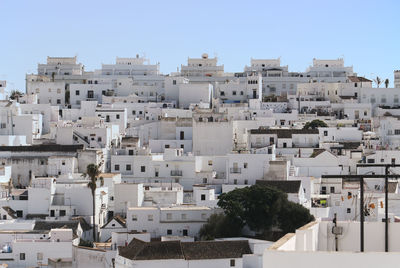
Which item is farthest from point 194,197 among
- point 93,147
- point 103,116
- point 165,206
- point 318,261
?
point 318,261

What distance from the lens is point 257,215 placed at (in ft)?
114

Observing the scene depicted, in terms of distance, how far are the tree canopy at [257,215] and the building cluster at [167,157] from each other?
114 centimetres

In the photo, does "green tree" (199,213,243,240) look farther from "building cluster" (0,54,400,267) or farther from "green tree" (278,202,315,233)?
"green tree" (278,202,315,233)

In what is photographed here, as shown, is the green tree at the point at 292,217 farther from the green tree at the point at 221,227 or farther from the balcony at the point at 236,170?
the balcony at the point at 236,170

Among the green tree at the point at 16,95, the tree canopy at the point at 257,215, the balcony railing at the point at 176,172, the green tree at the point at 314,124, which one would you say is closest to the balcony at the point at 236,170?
the balcony railing at the point at 176,172

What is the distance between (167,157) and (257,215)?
10.6 m

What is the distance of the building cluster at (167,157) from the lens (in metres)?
34.0

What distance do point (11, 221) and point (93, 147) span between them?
36.8ft

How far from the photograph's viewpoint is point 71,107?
6116 cm

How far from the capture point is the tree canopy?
3428 cm

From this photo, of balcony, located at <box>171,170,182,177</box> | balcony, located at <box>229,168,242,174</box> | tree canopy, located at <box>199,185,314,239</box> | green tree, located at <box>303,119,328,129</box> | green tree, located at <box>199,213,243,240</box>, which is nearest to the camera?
tree canopy, located at <box>199,185,314,239</box>

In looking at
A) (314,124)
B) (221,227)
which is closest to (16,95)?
(314,124)

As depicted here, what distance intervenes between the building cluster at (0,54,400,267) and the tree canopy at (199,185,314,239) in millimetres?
1136

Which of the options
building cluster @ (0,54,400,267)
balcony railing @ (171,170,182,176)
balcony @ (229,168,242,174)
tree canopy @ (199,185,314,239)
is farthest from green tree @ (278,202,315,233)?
balcony railing @ (171,170,182,176)
